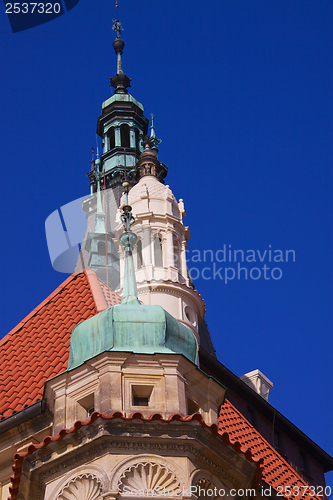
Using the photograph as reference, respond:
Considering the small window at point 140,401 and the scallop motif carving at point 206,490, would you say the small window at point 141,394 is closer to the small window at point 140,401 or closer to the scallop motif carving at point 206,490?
the small window at point 140,401

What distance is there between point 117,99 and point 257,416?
91.8ft

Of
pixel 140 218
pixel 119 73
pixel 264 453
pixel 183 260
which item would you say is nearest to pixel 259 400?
pixel 183 260

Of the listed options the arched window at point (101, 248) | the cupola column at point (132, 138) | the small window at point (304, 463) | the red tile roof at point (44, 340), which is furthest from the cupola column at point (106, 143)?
the red tile roof at point (44, 340)

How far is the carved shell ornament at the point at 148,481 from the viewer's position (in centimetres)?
1694

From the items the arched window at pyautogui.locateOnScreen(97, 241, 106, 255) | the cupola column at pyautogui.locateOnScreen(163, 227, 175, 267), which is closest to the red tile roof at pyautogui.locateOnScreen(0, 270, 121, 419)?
the cupola column at pyautogui.locateOnScreen(163, 227, 175, 267)

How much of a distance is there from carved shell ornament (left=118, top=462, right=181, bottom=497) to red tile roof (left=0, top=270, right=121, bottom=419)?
4170 millimetres

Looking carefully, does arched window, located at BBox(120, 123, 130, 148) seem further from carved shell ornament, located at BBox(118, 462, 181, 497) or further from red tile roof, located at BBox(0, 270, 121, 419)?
carved shell ornament, located at BBox(118, 462, 181, 497)

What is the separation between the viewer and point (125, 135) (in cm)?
6444

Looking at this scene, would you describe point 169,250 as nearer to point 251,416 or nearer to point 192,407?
point 251,416

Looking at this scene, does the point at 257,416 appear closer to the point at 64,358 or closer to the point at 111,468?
the point at 64,358

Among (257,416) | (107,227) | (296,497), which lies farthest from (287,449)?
(107,227)

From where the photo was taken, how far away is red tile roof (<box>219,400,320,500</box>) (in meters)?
26.3

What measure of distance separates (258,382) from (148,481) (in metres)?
31.0

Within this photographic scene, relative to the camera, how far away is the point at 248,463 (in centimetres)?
1861
